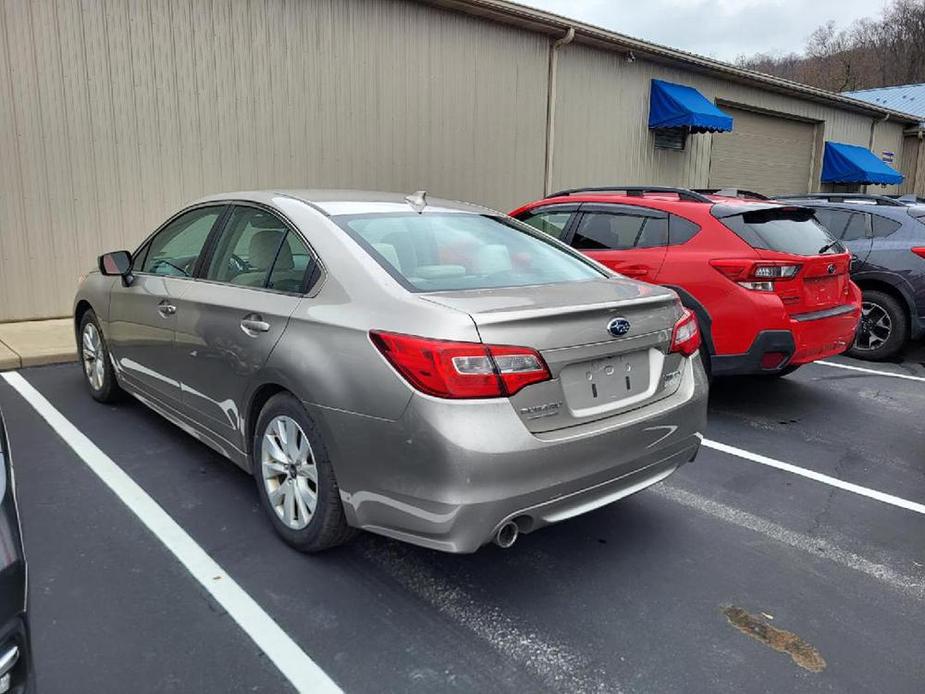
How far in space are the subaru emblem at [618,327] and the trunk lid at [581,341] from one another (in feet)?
0.04

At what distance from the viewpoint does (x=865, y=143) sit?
21.5m

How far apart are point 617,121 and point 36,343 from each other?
10705mm

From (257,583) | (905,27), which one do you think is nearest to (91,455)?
(257,583)

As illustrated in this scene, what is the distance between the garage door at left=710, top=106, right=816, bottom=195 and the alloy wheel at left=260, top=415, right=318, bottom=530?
50.8 feet

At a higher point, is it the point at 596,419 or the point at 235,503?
the point at 596,419

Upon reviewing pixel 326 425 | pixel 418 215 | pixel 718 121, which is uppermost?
pixel 718 121

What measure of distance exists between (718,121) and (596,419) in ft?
43.6

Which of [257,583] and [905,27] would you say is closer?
[257,583]

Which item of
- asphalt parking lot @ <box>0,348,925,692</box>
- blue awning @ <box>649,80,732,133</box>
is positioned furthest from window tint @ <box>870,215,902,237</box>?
blue awning @ <box>649,80,732,133</box>

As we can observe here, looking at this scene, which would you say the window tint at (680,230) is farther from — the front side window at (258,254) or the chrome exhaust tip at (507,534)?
the chrome exhaust tip at (507,534)

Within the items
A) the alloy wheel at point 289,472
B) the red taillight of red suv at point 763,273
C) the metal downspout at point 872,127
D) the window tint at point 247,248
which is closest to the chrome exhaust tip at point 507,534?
the alloy wheel at point 289,472

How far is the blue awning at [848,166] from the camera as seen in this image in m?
19.3

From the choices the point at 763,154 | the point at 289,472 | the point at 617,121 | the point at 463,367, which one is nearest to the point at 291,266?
the point at 289,472

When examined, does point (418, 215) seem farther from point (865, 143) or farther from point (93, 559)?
point (865, 143)
